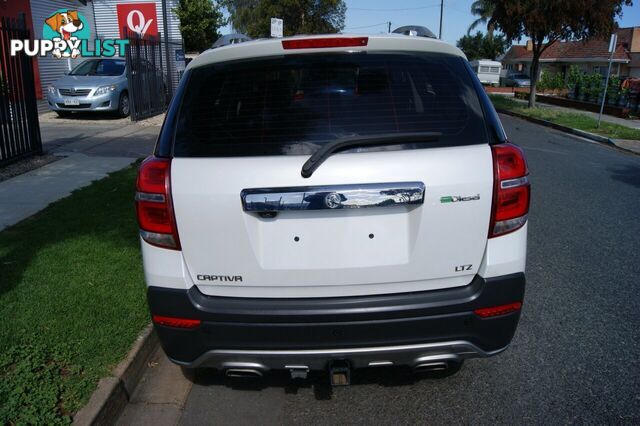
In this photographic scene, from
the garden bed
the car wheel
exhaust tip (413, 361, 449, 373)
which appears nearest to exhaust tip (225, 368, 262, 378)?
exhaust tip (413, 361, 449, 373)

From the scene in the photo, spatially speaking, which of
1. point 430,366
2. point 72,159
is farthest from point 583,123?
point 430,366

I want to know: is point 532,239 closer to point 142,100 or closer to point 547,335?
point 547,335

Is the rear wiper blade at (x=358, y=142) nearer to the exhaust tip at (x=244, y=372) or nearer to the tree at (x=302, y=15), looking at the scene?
the exhaust tip at (x=244, y=372)

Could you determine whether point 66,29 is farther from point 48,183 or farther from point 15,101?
point 48,183

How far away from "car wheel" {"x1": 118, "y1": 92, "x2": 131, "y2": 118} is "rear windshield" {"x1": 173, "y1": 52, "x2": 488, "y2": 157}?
577 inches

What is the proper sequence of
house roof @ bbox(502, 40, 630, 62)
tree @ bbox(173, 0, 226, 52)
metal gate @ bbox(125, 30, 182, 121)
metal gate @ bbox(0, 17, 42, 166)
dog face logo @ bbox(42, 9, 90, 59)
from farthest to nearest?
house roof @ bbox(502, 40, 630, 62) → tree @ bbox(173, 0, 226, 52) → dog face logo @ bbox(42, 9, 90, 59) → metal gate @ bbox(125, 30, 182, 121) → metal gate @ bbox(0, 17, 42, 166)

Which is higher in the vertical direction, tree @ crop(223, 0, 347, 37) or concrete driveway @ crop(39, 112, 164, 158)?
tree @ crop(223, 0, 347, 37)

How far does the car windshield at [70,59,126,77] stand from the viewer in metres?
16.4

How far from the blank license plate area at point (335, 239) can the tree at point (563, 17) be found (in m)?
22.1

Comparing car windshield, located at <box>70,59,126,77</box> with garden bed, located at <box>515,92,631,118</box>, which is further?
garden bed, located at <box>515,92,631,118</box>

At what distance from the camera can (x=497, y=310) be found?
2.58 meters

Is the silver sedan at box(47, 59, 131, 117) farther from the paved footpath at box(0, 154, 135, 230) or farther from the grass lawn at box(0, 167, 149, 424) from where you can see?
the grass lawn at box(0, 167, 149, 424)

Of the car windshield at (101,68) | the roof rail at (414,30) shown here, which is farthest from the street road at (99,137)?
the roof rail at (414,30)

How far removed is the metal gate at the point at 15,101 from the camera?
838 cm
